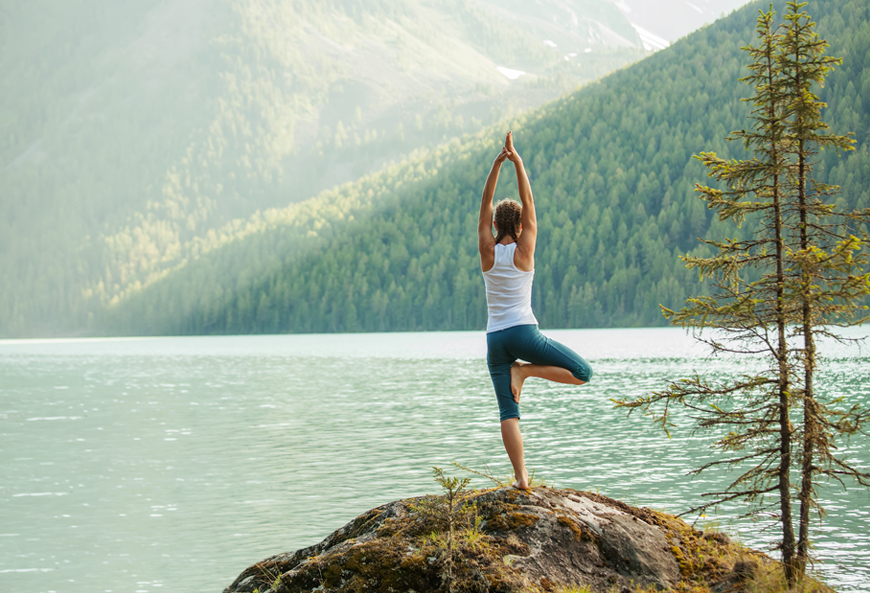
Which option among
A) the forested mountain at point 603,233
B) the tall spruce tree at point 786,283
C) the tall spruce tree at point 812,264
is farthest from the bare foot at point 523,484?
the forested mountain at point 603,233

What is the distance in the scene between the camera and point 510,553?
7410 millimetres

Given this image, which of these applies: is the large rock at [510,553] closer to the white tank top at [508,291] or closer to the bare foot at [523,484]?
the bare foot at [523,484]

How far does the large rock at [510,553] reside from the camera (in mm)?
7188

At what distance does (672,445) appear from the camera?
27500mm

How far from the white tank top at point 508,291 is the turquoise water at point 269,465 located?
6413 millimetres

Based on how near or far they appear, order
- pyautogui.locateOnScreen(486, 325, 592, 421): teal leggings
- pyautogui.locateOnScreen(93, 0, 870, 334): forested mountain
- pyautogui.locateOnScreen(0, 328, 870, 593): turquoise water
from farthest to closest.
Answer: pyautogui.locateOnScreen(93, 0, 870, 334): forested mountain, pyautogui.locateOnScreen(0, 328, 870, 593): turquoise water, pyautogui.locateOnScreen(486, 325, 592, 421): teal leggings

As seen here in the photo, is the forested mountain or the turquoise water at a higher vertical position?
the forested mountain

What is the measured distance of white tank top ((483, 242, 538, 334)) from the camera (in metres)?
7.86

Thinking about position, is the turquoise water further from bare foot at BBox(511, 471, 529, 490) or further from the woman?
the woman

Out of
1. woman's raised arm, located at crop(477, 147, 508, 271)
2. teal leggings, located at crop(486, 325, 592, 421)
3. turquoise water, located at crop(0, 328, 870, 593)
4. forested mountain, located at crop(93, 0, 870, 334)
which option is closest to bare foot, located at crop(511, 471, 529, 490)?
teal leggings, located at crop(486, 325, 592, 421)

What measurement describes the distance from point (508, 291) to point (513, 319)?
265 millimetres

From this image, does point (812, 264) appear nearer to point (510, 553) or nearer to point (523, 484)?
point (523, 484)

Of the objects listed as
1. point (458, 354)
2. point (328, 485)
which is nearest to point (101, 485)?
point (328, 485)

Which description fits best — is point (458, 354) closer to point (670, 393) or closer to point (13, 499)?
point (13, 499)
